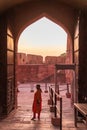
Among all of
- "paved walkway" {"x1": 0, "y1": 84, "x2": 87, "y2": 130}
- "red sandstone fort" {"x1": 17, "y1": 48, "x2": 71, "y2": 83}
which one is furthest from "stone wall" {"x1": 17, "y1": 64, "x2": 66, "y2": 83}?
"paved walkway" {"x1": 0, "y1": 84, "x2": 87, "y2": 130}

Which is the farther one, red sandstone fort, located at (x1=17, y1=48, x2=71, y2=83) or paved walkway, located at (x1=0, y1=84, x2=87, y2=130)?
red sandstone fort, located at (x1=17, y1=48, x2=71, y2=83)

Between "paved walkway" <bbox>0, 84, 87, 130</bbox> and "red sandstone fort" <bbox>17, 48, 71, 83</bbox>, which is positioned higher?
"red sandstone fort" <bbox>17, 48, 71, 83</bbox>

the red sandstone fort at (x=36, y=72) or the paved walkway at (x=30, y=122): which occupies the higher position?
the red sandstone fort at (x=36, y=72)

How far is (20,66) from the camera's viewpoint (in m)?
29.8

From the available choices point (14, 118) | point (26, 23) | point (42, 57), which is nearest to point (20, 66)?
point (42, 57)

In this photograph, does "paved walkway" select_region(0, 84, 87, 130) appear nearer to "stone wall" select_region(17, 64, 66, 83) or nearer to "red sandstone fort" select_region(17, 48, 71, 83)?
"red sandstone fort" select_region(17, 48, 71, 83)

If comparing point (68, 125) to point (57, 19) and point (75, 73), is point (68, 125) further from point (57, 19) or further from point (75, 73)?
point (57, 19)

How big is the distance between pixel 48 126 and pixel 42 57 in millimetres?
23740

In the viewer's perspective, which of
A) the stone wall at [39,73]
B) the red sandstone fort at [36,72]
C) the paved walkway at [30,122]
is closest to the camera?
the paved walkway at [30,122]

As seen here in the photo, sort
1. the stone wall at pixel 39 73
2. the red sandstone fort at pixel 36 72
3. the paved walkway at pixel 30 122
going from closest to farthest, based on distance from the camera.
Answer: the paved walkway at pixel 30 122
the red sandstone fort at pixel 36 72
the stone wall at pixel 39 73

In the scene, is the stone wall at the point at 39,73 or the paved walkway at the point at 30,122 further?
the stone wall at the point at 39,73

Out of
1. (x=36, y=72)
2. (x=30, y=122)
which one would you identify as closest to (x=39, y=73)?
(x=36, y=72)

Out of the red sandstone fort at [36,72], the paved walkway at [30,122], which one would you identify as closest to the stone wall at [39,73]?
the red sandstone fort at [36,72]

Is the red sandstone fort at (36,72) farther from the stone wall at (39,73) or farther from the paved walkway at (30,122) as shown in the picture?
the paved walkway at (30,122)
